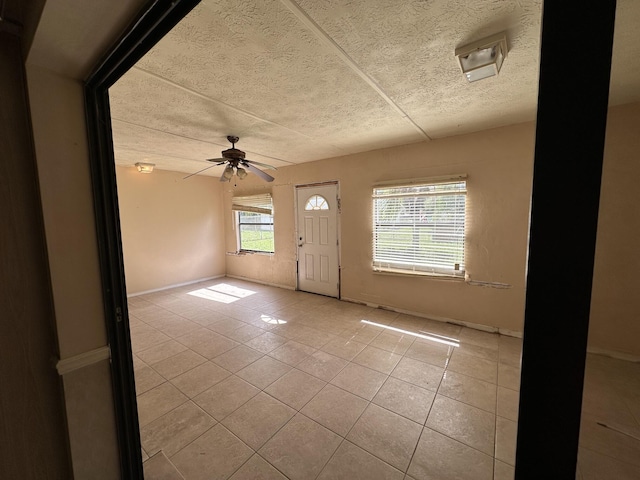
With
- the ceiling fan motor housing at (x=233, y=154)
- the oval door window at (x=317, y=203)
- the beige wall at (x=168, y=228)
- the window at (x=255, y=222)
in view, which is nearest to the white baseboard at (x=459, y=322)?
the oval door window at (x=317, y=203)

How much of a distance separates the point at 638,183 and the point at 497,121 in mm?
2627

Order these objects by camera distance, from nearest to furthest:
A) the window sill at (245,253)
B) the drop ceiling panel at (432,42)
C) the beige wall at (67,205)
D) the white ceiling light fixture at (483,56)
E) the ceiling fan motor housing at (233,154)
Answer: the beige wall at (67,205), the drop ceiling panel at (432,42), the white ceiling light fixture at (483,56), the ceiling fan motor housing at (233,154), the window sill at (245,253)

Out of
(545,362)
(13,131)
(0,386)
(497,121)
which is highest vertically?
(497,121)

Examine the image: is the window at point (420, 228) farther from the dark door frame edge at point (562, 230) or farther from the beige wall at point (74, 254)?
the beige wall at point (74, 254)

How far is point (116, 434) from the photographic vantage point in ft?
4.42

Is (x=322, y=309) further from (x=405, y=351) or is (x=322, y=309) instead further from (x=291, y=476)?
(x=291, y=476)

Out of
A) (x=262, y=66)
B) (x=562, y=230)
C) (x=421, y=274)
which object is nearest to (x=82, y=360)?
(x=562, y=230)

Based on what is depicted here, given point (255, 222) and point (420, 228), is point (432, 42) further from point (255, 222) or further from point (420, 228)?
point (255, 222)

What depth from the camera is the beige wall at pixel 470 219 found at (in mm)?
2936

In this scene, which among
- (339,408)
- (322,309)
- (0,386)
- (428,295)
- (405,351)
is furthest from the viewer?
(322,309)

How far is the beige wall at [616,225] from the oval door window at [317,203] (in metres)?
3.82

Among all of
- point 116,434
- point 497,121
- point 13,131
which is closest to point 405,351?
point 116,434

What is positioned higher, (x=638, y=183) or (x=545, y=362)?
(x=638, y=183)

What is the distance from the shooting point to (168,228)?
523 centimetres
